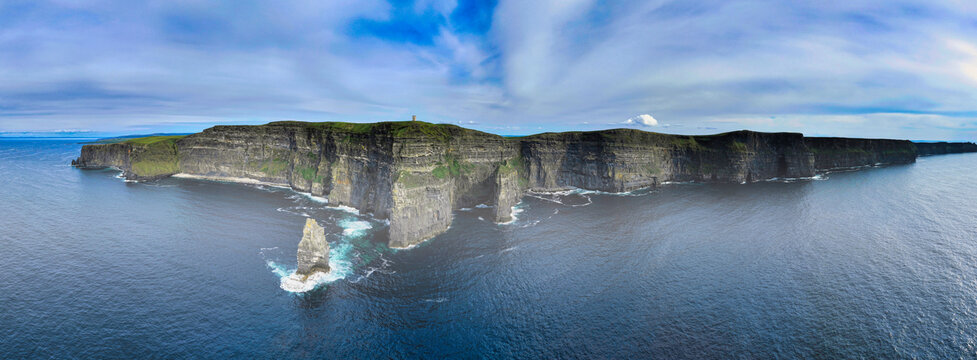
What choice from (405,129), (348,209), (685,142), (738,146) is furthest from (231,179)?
(738,146)

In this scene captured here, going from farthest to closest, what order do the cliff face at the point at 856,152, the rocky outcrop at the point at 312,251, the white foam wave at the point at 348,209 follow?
the cliff face at the point at 856,152 < the white foam wave at the point at 348,209 < the rocky outcrop at the point at 312,251

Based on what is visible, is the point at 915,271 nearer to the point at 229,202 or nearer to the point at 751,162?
the point at 751,162

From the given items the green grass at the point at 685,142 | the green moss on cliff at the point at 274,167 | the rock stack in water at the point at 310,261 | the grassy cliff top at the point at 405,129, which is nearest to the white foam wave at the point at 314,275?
the rock stack in water at the point at 310,261

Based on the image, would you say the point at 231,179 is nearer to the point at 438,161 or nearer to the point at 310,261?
the point at 438,161

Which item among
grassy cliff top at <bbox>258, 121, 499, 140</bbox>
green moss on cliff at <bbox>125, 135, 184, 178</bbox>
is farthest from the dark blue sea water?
green moss on cliff at <bbox>125, 135, 184, 178</bbox>

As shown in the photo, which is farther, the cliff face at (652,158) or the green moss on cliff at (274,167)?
the green moss on cliff at (274,167)

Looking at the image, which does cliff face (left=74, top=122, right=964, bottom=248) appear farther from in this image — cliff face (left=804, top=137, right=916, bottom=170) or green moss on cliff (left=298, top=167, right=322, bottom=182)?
cliff face (left=804, top=137, right=916, bottom=170)

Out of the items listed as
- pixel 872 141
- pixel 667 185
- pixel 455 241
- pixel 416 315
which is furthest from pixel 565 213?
pixel 872 141

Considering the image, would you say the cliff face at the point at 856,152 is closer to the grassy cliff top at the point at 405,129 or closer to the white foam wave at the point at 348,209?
the grassy cliff top at the point at 405,129
